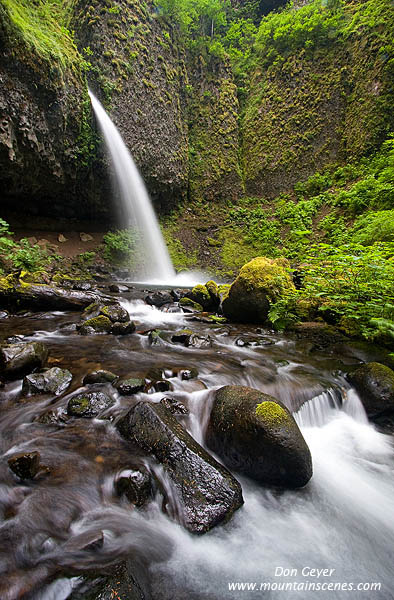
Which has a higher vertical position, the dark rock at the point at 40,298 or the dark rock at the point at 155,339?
the dark rock at the point at 40,298

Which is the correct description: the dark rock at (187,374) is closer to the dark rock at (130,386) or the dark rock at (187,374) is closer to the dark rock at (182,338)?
the dark rock at (130,386)

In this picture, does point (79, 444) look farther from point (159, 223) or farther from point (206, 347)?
point (159, 223)

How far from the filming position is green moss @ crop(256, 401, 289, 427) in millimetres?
2326

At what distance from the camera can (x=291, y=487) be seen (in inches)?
91.6

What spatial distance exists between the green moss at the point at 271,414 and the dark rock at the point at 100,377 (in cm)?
189

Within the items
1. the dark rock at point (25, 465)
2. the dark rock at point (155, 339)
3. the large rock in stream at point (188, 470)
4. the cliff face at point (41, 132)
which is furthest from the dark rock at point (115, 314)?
the cliff face at point (41, 132)

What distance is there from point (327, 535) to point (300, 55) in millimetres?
25855

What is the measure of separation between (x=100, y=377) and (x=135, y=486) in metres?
1.59

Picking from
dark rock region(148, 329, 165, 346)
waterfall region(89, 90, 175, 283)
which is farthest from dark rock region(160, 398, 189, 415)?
waterfall region(89, 90, 175, 283)

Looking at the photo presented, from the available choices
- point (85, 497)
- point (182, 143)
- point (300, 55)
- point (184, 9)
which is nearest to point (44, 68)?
point (182, 143)

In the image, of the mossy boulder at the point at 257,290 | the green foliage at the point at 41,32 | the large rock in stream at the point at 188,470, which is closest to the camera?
the large rock in stream at the point at 188,470

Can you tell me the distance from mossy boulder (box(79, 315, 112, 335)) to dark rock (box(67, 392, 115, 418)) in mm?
2478

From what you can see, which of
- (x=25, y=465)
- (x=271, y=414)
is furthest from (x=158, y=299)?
(x=25, y=465)

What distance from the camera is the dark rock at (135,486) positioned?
6.32 ft
